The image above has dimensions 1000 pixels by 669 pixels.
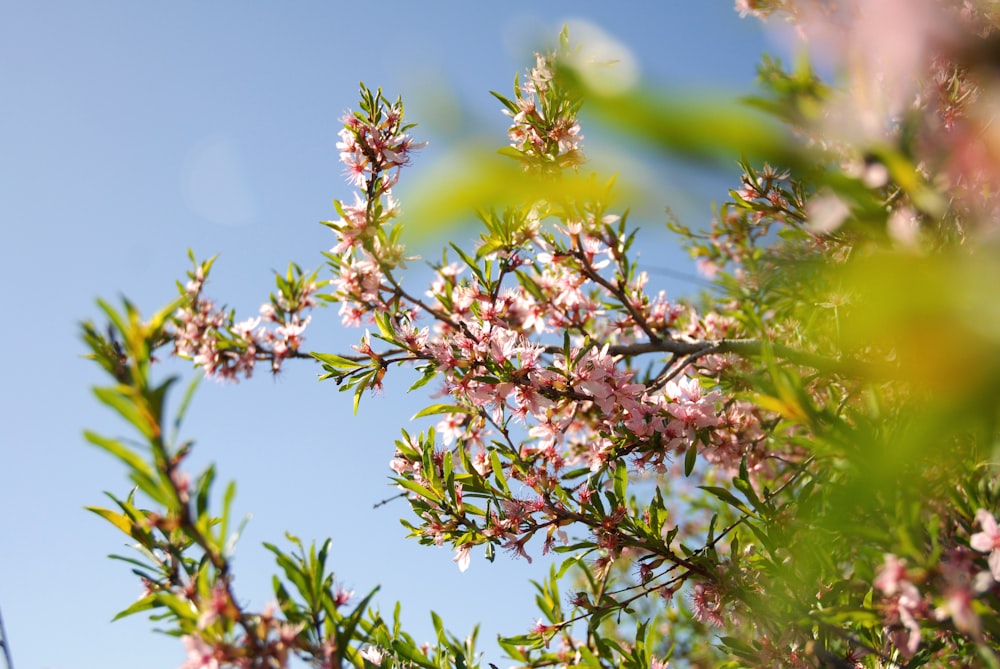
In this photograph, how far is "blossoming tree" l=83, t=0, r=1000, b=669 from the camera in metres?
0.50

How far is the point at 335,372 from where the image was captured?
2.83 metres

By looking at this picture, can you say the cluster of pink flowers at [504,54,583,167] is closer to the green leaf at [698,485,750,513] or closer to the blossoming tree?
the blossoming tree

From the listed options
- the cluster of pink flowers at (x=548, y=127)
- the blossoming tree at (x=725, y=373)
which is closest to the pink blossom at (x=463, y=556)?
the blossoming tree at (x=725, y=373)

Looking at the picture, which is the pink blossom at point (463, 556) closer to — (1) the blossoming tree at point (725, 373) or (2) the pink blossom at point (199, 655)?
(1) the blossoming tree at point (725, 373)

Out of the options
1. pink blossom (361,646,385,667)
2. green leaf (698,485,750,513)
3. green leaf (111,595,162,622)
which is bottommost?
green leaf (698,485,750,513)

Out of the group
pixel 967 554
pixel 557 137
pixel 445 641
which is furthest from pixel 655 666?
pixel 557 137

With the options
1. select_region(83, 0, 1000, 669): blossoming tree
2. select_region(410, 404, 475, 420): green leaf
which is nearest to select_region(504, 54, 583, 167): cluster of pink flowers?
select_region(83, 0, 1000, 669): blossoming tree

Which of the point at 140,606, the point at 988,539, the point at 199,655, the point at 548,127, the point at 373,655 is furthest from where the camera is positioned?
the point at 548,127

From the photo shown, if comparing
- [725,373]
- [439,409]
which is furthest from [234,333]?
[725,373]

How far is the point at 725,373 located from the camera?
3.09m

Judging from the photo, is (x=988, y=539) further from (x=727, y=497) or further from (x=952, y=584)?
(x=727, y=497)

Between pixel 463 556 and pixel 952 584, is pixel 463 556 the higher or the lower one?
the higher one

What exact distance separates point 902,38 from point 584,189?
347 millimetres

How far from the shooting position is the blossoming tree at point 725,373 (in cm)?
50
